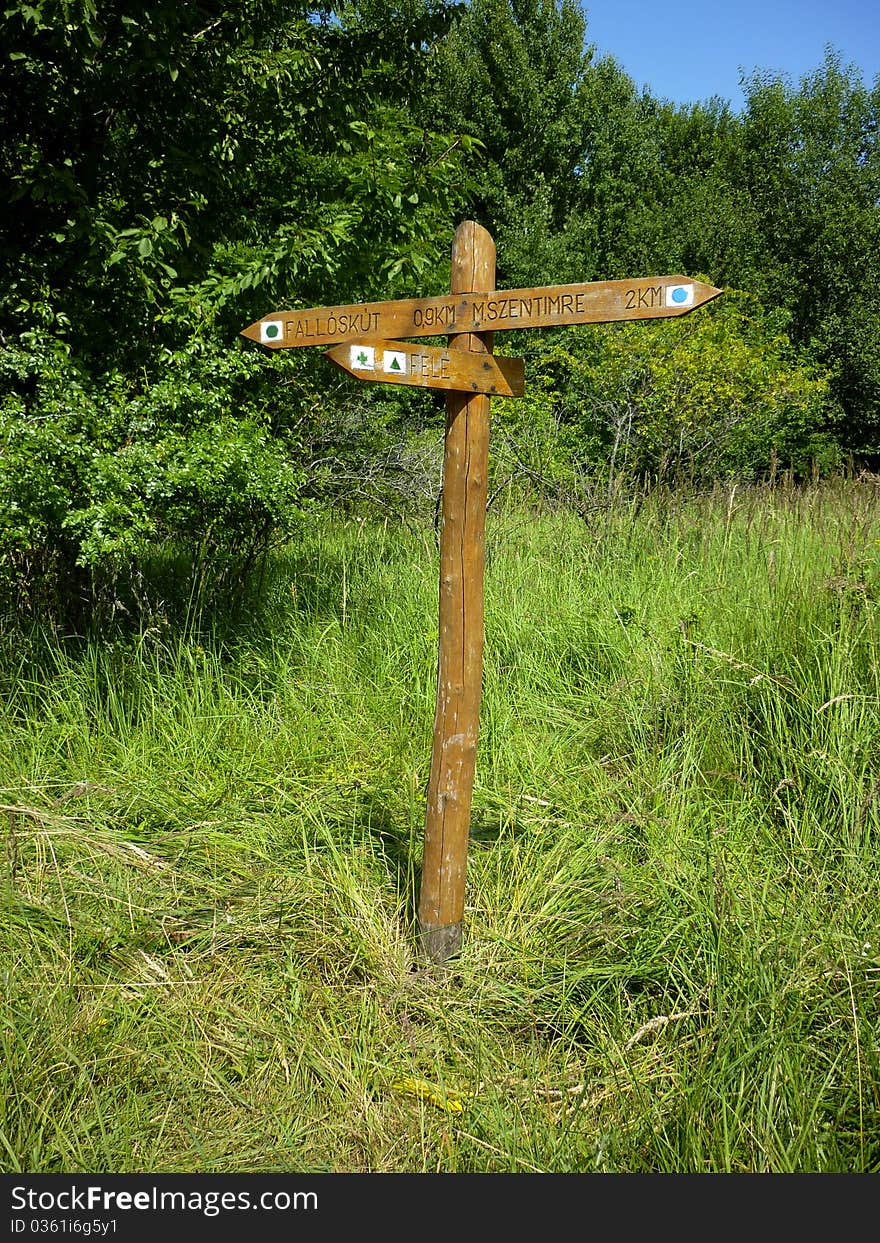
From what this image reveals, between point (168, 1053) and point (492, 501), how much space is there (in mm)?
4888

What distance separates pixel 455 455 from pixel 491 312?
1.30 feet

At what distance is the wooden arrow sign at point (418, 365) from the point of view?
2.52 m

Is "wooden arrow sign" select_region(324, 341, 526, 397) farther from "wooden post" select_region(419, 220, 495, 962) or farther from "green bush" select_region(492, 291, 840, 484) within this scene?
"green bush" select_region(492, 291, 840, 484)

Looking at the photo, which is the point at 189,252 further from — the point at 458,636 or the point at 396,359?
the point at 458,636

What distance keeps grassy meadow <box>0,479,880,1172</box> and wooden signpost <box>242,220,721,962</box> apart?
0.27 m

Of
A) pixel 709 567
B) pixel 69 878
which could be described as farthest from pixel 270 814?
pixel 709 567

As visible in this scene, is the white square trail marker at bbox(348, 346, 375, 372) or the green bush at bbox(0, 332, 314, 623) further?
the green bush at bbox(0, 332, 314, 623)

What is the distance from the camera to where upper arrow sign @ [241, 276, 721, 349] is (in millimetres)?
2342

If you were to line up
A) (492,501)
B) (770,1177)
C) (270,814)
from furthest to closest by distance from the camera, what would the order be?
1. (492,501)
2. (270,814)
3. (770,1177)

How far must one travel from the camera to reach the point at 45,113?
457cm

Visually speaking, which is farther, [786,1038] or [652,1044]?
[652,1044]

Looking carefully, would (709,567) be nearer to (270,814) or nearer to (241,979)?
(270,814)

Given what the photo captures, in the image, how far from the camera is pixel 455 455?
2.64m

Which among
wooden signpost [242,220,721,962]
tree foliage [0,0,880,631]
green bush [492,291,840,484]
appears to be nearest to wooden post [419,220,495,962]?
wooden signpost [242,220,721,962]
